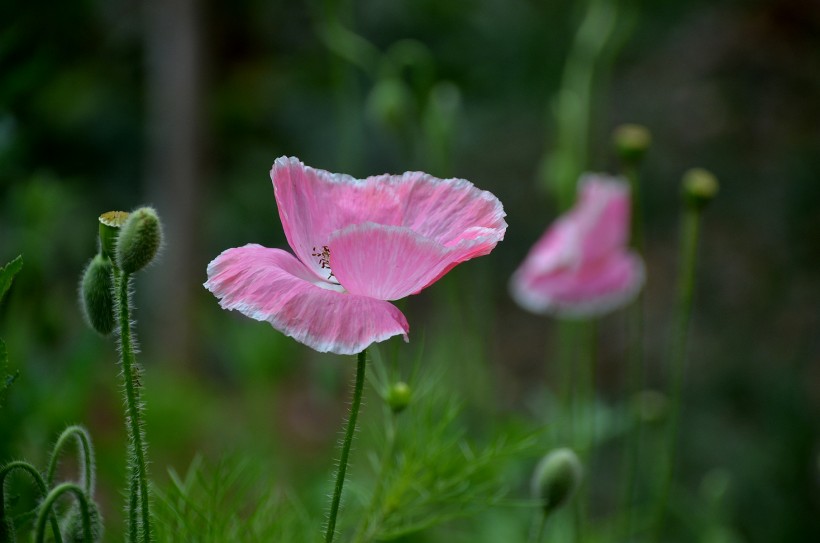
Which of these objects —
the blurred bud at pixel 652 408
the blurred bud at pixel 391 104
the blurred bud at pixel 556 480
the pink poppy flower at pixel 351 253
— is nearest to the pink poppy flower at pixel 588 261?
the blurred bud at pixel 652 408

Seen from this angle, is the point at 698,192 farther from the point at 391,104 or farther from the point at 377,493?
the point at 391,104

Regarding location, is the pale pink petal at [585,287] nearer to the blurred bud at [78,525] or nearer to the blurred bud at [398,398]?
the blurred bud at [398,398]

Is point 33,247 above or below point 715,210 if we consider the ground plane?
above

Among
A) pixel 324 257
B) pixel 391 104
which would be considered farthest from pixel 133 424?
pixel 391 104

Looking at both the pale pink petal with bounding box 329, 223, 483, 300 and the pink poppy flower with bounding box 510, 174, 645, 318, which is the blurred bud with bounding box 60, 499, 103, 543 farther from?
the pink poppy flower with bounding box 510, 174, 645, 318

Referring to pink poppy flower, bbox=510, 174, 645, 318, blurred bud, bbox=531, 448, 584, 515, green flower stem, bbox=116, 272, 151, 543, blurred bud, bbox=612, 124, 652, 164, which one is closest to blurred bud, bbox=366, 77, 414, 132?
pink poppy flower, bbox=510, 174, 645, 318

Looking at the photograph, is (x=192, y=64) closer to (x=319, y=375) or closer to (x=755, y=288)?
(x=319, y=375)

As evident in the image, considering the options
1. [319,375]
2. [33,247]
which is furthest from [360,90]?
[33,247]
